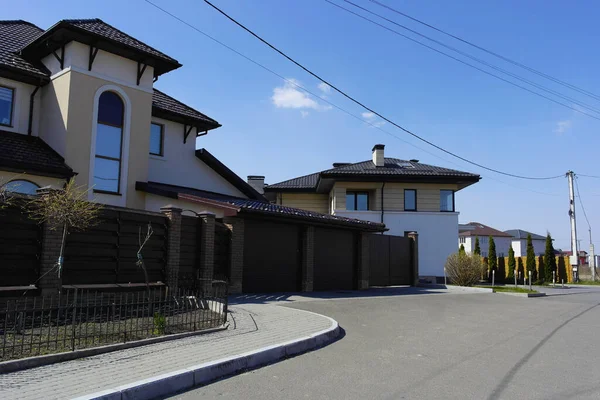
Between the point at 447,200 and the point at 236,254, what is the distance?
20.7 meters

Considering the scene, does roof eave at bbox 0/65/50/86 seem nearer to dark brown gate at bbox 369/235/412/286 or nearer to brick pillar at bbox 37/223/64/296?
brick pillar at bbox 37/223/64/296

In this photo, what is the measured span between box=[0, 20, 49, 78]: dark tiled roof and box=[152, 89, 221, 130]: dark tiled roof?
428 cm

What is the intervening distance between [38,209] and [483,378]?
8.03 m

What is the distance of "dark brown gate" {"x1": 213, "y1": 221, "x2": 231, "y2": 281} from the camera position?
14.4 meters

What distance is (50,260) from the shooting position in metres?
9.41

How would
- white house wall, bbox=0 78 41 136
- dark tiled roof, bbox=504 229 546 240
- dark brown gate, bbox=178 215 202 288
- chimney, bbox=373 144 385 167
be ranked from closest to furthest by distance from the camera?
dark brown gate, bbox=178 215 202 288
white house wall, bbox=0 78 41 136
chimney, bbox=373 144 385 167
dark tiled roof, bbox=504 229 546 240

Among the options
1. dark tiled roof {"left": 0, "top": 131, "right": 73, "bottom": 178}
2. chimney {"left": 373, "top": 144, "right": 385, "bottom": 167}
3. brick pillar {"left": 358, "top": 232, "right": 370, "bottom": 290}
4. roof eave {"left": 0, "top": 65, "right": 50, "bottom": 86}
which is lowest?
brick pillar {"left": 358, "top": 232, "right": 370, "bottom": 290}

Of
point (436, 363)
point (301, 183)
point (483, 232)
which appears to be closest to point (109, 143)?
point (436, 363)

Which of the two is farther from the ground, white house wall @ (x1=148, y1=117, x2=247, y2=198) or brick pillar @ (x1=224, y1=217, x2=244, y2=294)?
white house wall @ (x1=148, y1=117, x2=247, y2=198)

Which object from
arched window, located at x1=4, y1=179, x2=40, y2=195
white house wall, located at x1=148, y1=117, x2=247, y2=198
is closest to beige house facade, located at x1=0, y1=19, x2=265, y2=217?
arched window, located at x1=4, y1=179, x2=40, y2=195

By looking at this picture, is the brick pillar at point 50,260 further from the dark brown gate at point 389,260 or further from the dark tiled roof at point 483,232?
the dark tiled roof at point 483,232

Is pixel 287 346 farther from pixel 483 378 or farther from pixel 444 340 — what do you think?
pixel 444 340

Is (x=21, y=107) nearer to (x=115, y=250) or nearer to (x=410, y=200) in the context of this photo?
(x=115, y=250)

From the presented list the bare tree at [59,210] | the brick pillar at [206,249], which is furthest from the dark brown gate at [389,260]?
the bare tree at [59,210]
